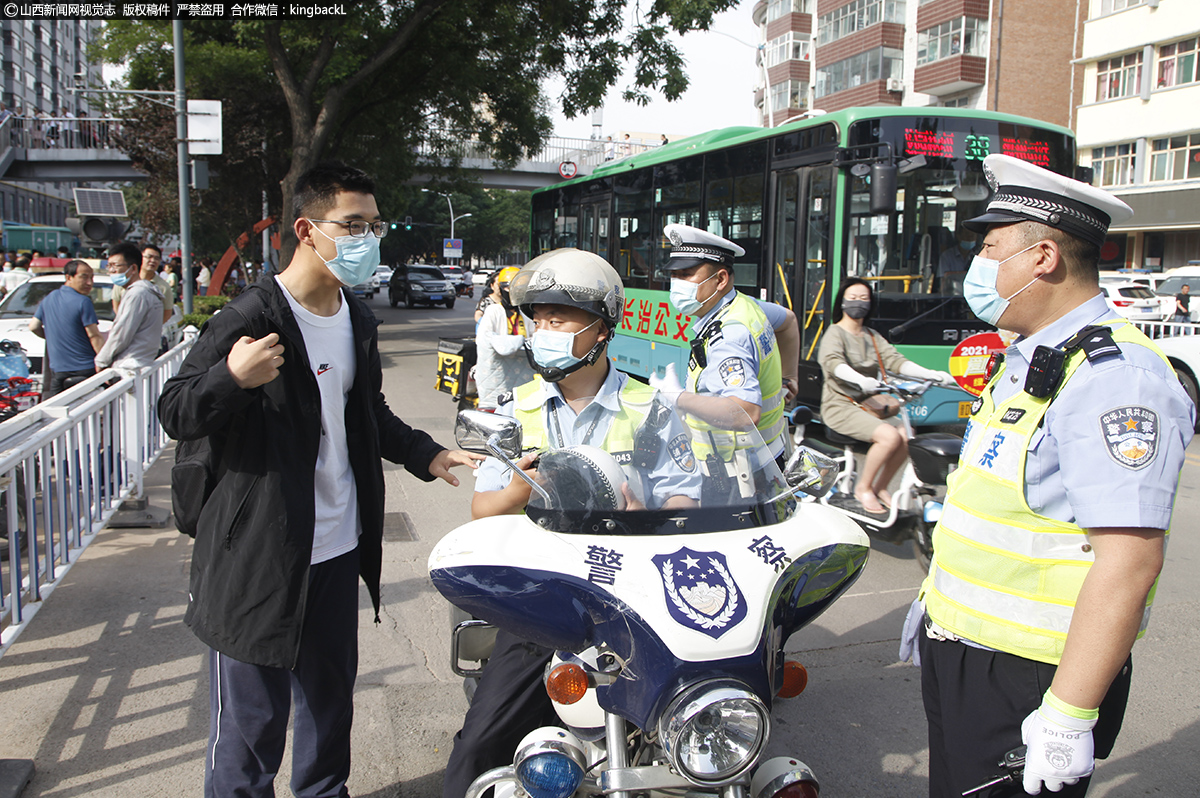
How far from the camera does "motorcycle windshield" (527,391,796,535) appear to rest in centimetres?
197

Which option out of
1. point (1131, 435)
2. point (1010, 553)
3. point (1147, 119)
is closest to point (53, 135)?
point (1147, 119)

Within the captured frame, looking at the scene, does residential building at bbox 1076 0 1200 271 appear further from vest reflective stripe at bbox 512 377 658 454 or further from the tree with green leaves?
vest reflective stripe at bbox 512 377 658 454

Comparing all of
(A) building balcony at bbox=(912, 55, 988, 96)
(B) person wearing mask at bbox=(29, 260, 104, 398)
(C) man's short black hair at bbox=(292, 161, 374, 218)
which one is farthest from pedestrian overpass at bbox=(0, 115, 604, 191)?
(C) man's short black hair at bbox=(292, 161, 374, 218)

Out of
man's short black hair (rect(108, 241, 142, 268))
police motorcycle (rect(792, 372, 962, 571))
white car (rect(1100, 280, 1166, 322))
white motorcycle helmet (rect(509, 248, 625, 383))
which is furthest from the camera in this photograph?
white car (rect(1100, 280, 1166, 322))

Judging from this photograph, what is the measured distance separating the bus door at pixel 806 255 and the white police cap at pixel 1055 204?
6.64 m

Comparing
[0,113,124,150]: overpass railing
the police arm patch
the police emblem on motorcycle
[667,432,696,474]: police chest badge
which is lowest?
the police emblem on motorcycle

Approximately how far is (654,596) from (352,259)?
4.93ft

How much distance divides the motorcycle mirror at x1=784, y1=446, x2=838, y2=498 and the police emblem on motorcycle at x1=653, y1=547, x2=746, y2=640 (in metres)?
0.46

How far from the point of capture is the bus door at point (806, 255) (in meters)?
8.62

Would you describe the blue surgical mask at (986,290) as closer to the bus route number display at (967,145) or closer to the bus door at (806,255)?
the bus door at (806,255)

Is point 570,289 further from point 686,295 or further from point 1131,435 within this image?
point 686,295

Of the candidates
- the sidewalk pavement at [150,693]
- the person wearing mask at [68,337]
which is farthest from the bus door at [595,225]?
the sidewalk pavement at [150,693]

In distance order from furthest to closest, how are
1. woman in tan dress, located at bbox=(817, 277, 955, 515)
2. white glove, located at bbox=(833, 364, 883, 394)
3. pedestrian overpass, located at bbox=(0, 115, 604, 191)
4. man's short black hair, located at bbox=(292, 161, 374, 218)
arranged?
pedestrian overpass, located at bbox=(0, 115, 604, 191) < woman in tan dress, located at bbox=(817, 277, 955, 515) < white glove, located at bbox=(833, 364, 883, 394) < man's short black hair, located at bbox=(292, 161, 374, 218)

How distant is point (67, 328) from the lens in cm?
739
